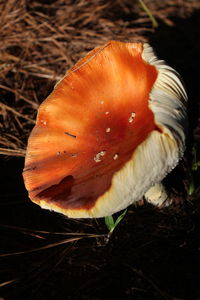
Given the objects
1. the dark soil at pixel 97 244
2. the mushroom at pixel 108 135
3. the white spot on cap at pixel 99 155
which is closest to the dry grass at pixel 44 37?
the dark soil at pixel 97 244

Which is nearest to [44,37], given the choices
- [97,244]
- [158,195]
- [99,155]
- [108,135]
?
[108,135]

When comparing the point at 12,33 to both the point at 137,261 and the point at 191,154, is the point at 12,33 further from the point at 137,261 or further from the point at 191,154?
the point at 137,261

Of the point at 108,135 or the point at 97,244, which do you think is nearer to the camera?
the point at 108,135

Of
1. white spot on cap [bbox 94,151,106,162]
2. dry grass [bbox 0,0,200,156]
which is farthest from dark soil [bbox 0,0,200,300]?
white spot on cap [bbox 94,151,106,162]

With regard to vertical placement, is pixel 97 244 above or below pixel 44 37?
below

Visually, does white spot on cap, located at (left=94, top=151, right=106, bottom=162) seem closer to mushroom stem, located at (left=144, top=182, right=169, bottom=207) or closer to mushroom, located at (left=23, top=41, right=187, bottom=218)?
mushroom, located at (left=23, top=41, right=187, bottom=218)

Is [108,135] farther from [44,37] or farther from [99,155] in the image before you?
[44,37]

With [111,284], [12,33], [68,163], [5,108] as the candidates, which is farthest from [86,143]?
[12,33]
